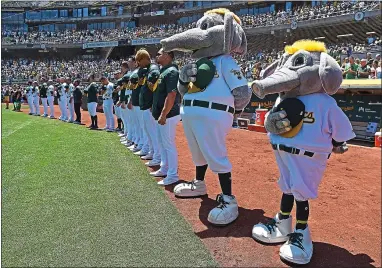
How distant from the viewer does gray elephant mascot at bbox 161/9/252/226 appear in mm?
4000

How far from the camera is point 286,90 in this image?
335cm

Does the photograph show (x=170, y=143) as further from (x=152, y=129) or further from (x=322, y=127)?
(x=322, y=127)

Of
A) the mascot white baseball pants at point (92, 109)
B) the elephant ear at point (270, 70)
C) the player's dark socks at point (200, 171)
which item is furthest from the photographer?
the mascot white baseball pants at point (92, 109)

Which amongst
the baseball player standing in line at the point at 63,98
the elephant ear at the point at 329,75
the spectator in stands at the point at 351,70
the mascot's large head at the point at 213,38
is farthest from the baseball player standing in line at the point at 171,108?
the baseball player standing in line at the point at 63,98

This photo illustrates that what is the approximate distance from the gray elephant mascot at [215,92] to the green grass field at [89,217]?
656mm

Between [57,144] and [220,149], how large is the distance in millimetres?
6478

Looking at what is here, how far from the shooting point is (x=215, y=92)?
4008 millimetres

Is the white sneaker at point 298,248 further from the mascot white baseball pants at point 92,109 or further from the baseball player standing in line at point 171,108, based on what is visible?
the mascot white baseball pants at point 92,109

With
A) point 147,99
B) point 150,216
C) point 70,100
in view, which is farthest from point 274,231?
point 70,100

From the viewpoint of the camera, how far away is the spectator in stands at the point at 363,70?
1175cm

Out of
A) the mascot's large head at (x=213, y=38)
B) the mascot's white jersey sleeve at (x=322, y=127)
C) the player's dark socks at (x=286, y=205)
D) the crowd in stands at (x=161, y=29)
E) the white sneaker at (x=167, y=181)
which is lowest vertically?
the white sneaker at (x=167, y=181)

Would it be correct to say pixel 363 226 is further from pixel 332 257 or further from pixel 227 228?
pixel 227 228

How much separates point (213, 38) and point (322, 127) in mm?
1516

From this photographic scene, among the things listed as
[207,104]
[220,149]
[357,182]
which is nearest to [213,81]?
[207,104]
